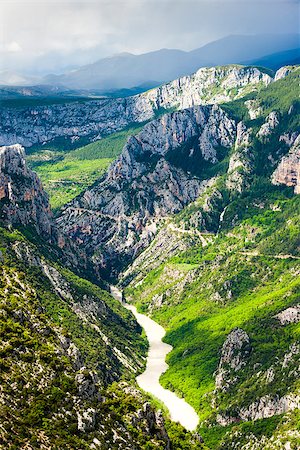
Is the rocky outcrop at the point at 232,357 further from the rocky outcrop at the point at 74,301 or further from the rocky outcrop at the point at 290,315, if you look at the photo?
the rocky outcrop at the point at 74,301

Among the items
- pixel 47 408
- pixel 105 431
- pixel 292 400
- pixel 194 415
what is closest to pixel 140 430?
pixel 105 431

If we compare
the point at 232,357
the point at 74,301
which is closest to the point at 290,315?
the point at 232,357

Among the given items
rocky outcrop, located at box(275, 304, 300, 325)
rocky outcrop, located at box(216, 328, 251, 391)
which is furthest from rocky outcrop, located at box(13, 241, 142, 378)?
rocky outcrop, located at box(275, 304, 300, 325)

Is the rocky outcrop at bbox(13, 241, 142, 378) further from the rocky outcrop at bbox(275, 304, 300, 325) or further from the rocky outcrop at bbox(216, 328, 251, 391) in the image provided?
the rocky outcrop at bbox(275, 304, 300, 325)

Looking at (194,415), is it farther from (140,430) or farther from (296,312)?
(140,430)

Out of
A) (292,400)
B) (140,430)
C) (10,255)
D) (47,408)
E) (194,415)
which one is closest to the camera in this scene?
(47,408)

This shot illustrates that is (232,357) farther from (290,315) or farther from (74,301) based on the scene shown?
(74,301)

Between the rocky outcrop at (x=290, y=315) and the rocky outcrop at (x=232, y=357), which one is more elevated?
the rocky outcrop at (x=290, y=315)

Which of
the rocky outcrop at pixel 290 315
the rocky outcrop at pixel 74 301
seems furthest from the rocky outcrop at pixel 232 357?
the rocky outcrop at pixel 74 301

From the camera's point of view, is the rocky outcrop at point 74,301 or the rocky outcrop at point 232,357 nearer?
the rocky outcrop at point 232,357
